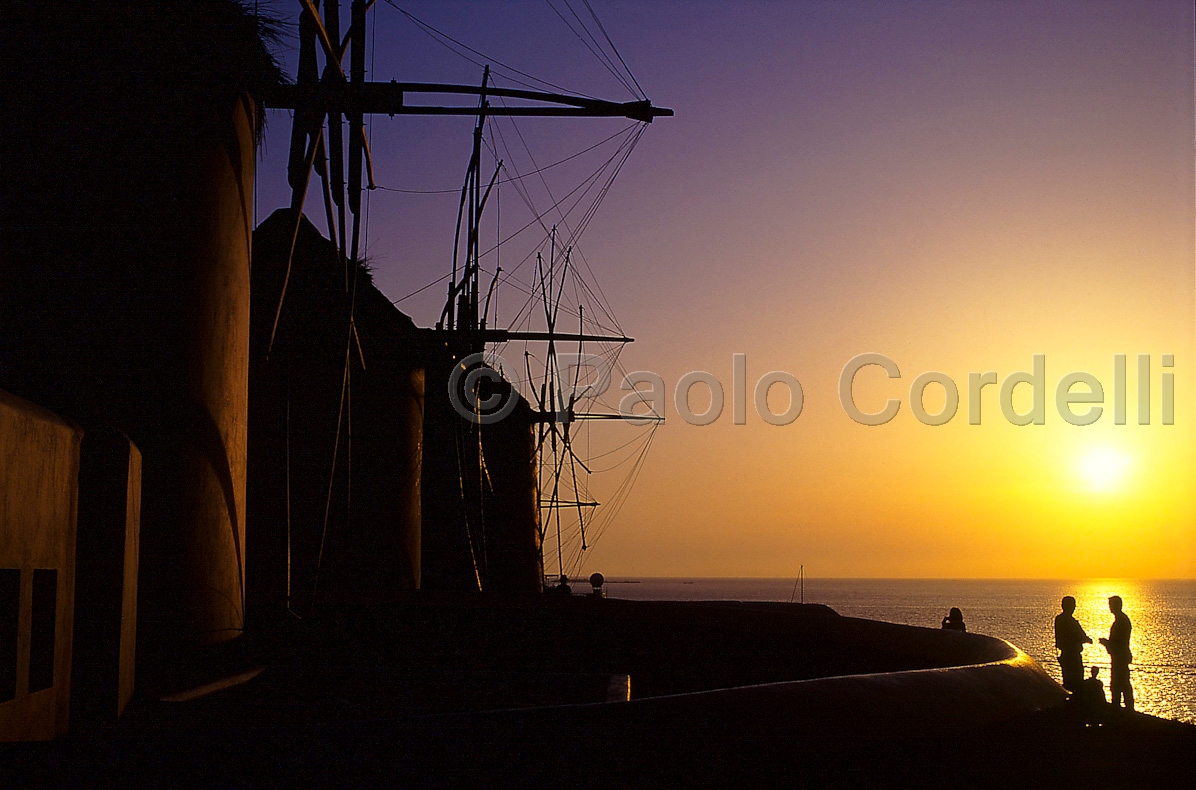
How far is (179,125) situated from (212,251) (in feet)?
2.06

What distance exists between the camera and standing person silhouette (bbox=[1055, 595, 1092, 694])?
1041 cm

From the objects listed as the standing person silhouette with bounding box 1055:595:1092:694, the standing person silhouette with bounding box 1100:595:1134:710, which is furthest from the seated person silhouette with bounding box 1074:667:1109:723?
the standing person silhouette with bounding box 1100:595:1134:710

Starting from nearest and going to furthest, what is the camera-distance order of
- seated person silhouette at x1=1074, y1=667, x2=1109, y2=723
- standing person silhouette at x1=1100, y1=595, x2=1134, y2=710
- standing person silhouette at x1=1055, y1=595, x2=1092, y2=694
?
seated person silhouette at x1=1074, y1=667, x2=1109, y2=723
standing person silhouette at x1=1055, y1=595, x2=1092, y2=694
standing person silhouette at x1=1100, y1=595, x2=1134, y2=710

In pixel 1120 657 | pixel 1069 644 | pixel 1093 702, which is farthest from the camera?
pixel 1120 657

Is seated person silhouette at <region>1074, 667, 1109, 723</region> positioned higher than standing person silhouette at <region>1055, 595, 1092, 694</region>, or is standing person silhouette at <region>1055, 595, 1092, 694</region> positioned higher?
seated person silhouette at <region>1074, 667, 1109, 723</region>

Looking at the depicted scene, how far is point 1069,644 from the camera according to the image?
A: 11.2 metres

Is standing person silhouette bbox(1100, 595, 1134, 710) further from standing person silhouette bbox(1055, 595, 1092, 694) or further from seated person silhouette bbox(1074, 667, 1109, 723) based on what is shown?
seated person silhouette bbox(1074, 667, 1109, 723)

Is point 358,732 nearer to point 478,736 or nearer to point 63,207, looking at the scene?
point 478,736

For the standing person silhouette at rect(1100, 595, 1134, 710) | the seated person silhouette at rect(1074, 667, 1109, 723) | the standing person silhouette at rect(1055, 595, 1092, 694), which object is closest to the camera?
the seated person silhouette at rect(1074, 667, 1109, 723)

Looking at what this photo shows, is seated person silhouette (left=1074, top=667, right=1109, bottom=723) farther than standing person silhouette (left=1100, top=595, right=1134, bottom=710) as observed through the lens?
No

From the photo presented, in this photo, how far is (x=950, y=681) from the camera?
374cm

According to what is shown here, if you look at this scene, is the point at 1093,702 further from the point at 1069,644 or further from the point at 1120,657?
the point at 1120,657

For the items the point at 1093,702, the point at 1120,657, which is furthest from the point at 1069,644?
the point at 1093,702

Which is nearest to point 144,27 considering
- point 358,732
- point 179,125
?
point 179,125
